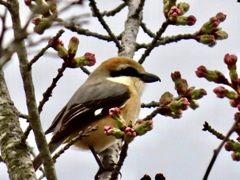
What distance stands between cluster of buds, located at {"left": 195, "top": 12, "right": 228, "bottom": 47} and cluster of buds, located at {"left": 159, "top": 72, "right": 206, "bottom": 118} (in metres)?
0.71

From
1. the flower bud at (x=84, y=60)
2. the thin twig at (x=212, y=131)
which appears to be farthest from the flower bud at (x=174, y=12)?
the thin twig at (x=212, y=131)

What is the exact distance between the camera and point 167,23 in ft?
13.2

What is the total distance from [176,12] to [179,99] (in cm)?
75

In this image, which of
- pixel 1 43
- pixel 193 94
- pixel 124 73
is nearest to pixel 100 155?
pixel 124 73

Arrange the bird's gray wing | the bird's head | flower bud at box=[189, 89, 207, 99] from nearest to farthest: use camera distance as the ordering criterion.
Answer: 1. flower bud at box=[189, 89, 207, 99]
2. the bird's gray wing
3. the bird's head

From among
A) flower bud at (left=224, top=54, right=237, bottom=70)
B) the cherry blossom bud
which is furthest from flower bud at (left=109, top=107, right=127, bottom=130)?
the cherry blossom bud

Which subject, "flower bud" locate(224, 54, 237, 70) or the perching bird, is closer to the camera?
"flower bud" locate(224, 54, 237, 70)

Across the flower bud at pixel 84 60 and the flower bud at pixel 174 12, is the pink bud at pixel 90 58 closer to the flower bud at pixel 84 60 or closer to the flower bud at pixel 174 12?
the flower bud at pixel 84 60

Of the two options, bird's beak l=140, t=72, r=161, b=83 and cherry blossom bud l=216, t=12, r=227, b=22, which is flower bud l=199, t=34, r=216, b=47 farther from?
bird's beak l=140, t=72, r=161, b=83

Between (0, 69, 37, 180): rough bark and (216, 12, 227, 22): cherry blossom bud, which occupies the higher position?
(216, 12, 227, 22): cherry blossom bud

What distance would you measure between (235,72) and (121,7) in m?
3.41

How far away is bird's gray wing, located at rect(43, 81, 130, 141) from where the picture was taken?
482 centimetres

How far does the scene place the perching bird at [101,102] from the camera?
191 inches

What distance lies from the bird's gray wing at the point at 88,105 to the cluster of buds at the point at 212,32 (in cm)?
127
